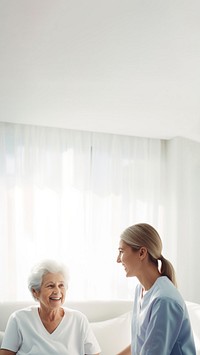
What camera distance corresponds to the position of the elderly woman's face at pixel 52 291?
2953 millimetres

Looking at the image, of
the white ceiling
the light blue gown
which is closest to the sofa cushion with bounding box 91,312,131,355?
the light blue gown

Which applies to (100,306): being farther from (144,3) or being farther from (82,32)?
(144,3)

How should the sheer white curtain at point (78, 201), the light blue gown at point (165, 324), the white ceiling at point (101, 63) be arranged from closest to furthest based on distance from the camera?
1. the light blue gown at point (165, 324)
2. the white ceiling at point (101, 63)
3. the sheer white curtain at point (78, 201)

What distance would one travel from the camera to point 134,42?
253 centimetres

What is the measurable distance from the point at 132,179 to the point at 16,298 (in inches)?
63.5

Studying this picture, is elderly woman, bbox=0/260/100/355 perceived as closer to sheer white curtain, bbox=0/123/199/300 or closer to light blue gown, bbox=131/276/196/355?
light blue gown, bbox=131/276/196/355

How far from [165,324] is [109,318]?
5.71 feet

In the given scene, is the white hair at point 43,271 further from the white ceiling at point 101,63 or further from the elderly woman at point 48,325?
the white ceiling at point 101,63

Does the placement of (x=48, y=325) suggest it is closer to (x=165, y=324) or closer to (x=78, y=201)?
(x=165, y=324)

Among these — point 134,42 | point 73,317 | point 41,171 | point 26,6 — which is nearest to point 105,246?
point 41,171

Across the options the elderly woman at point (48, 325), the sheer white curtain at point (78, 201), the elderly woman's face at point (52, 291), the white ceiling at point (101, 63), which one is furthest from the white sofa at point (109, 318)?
the white ceiling at point (101, 63)

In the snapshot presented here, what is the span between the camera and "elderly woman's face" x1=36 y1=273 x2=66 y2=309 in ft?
9.69

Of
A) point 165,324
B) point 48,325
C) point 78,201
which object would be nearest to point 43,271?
point 48,325

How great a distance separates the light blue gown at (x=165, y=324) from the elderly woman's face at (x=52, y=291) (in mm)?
816
